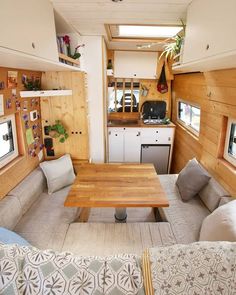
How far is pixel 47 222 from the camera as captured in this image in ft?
6.32

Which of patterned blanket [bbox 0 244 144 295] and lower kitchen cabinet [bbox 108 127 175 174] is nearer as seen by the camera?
patterned blanket [bbox 0 244 144 295]

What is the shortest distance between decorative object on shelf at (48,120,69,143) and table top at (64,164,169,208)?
0.59 metres

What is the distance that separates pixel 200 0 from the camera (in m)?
1.44

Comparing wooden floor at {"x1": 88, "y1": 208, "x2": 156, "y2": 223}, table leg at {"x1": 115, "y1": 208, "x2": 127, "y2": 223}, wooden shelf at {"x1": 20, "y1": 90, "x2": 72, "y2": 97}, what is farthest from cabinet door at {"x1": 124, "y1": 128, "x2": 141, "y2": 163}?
table leg at {"x1": 115, "y1": 208, "x2": 127, "y2": 223}

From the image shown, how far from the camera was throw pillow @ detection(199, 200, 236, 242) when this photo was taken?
127 centimetres

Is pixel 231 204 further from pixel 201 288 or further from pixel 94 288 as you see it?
pixel 94 288

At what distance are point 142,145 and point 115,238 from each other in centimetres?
236

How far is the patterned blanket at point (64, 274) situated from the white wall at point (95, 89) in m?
2.44

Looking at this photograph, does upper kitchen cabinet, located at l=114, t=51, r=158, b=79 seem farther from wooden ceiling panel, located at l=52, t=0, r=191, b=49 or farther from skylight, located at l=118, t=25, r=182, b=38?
wooden ceiling panel, located at l=52, t=0, r=191, b=49

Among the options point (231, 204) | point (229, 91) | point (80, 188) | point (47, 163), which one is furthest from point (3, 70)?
point (231, 204)

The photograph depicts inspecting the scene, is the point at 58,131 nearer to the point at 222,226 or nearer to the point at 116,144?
the point at 116,144

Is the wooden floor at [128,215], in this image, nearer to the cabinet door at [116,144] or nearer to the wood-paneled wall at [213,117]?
the wood-paneled wall at [213,117]

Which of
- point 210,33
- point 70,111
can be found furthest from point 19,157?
point 210,33

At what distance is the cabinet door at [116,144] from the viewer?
386 centimetres
